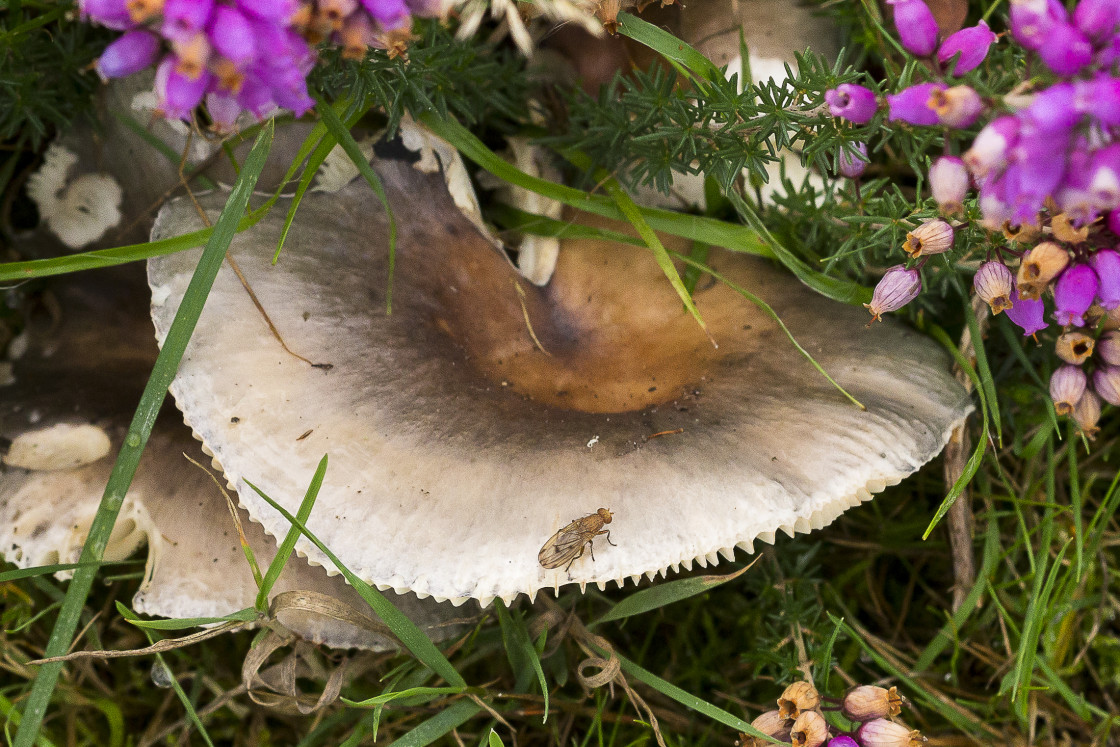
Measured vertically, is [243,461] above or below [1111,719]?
above

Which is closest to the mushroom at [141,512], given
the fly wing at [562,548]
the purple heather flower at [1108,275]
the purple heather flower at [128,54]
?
the fly wing at [562,548]

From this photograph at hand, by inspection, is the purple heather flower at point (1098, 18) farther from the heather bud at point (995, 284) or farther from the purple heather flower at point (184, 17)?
the purple heather flower at point (184, 17)

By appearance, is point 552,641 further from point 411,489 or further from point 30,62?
point 30,62

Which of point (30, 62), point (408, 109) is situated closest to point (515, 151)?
point (408, 109)

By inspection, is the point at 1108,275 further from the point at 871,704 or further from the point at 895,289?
the point at 871,704

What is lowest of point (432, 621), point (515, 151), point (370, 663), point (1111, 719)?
point (1111, 719)

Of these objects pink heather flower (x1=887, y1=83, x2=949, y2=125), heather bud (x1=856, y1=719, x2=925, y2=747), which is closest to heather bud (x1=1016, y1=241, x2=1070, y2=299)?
pink heather flower (x1=887, y1=83, x2=949, y2=125)
